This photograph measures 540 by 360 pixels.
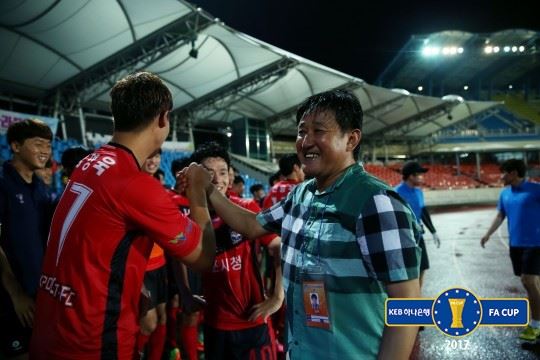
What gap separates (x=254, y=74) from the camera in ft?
61.1

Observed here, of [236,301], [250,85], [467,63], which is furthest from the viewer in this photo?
Result: [467,63]

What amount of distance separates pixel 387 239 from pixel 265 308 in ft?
4.40

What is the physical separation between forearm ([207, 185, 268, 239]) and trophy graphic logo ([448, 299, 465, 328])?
1.06 meters

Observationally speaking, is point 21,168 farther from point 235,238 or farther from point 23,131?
point 235,238

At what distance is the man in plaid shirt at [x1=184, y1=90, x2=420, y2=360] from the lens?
3.85 ft

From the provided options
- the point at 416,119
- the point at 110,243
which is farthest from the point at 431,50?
the point at 110,243

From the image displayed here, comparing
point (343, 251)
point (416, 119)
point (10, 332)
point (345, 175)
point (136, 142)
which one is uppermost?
point (416, 119)

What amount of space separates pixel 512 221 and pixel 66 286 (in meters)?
4.94

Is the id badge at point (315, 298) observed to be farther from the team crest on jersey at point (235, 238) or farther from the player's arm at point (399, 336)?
the team crest on jersey at point (235, 238)

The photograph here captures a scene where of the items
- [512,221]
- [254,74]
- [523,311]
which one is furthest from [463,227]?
[523,311]

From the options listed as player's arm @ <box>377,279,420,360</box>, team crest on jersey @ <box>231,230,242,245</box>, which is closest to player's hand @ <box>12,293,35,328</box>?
team crest on jersey @ <box>231,230,242,245</box>

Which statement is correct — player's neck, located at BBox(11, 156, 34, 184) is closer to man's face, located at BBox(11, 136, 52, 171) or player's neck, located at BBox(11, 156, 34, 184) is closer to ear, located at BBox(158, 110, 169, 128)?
man's face, located at BBox(11, 136, 52, 171)

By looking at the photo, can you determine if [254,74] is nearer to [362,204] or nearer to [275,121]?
[275,121]

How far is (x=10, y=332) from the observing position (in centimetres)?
248
